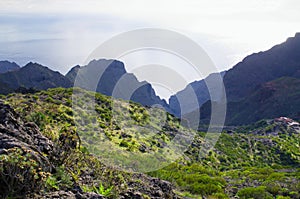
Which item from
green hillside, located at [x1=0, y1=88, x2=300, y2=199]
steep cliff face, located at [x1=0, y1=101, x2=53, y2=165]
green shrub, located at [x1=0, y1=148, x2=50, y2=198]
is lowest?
green hillside, located at [x1=0, y1=88, x2=300, y2=199]

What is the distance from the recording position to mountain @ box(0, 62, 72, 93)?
17712 cm

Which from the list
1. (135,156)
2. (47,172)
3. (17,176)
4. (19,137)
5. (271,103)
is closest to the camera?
(17,176)

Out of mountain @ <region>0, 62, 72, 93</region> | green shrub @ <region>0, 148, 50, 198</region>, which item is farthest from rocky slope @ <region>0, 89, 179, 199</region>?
mountain @ <region>0, 62, 72, 93</region>

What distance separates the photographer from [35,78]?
18400 cm

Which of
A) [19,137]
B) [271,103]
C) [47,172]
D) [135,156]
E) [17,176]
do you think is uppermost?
[271,103]

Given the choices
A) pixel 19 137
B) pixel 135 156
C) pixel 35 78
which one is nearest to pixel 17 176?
pixel 19 137

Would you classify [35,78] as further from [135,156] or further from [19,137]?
[19,137]

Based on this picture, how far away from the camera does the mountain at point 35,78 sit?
581 ft

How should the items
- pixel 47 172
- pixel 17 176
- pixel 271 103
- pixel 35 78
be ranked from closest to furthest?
→ pixel 17 176
pixel 47 172
pixel 271 103
pixel 35 78

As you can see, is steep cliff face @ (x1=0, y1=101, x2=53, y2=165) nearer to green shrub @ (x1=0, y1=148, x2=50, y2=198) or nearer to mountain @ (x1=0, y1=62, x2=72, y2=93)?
green shrub @ (x1=0, y1=148, x2=50, y2=198)

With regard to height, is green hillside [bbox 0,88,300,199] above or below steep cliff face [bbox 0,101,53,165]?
below

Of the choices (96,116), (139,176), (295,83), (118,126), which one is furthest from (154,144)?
(295,83)

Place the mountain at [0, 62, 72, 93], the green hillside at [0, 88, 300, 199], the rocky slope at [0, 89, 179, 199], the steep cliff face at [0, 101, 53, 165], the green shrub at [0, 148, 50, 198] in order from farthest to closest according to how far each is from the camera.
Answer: the mountain at [0, 62, 72, 93] < the green hillside at [0, 88, 300, 199] < the steep cliff face at [0, 101, 53, 165] < the rocky slope at [0, 89, 179, 199] < the green shrub at [0, 148, 50, 198]

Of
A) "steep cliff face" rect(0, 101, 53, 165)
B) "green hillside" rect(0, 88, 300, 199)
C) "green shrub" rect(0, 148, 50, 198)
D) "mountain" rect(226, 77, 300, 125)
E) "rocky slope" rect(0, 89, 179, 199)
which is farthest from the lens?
"mountain" rect(226, 77, 300, 125)
